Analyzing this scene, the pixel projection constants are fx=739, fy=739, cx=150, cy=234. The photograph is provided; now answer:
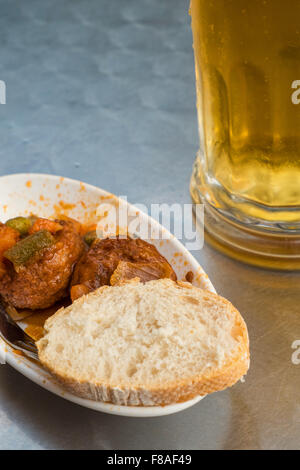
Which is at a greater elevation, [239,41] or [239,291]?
[239,41]

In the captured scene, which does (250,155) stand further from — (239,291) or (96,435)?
(96,435)

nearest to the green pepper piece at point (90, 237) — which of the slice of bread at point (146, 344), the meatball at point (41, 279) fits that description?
the meatball at point (41, 279)

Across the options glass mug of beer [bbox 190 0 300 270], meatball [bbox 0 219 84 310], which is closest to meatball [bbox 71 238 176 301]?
meatball [bbox 0 219 84 310]

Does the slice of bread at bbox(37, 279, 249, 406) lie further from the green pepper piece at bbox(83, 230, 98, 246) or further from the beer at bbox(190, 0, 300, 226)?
the beer at bbox(190, 0, 300, 226)

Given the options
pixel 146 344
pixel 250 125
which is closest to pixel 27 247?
pixel 146 344

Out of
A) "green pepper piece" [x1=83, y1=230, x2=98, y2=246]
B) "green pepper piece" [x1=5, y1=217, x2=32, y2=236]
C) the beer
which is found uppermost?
the beer

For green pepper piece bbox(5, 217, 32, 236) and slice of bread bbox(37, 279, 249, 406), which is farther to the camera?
green pepper piece bbox(5, 217, 32, 236)
